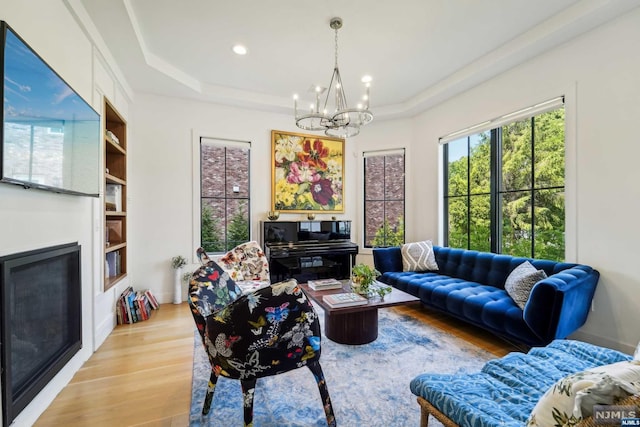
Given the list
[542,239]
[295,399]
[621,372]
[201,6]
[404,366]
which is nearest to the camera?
[621,372]

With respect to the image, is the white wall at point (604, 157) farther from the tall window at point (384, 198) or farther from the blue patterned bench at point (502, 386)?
the tall window at point (384, 198)

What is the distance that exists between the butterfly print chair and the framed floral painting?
3001 mm

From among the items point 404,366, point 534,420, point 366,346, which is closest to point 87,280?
point 366,346

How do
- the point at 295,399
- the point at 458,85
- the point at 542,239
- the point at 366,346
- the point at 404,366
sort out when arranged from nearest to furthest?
the point at 295,399
the point at 404,366
the point at 366,346
the point at 542,239
the point at 458,85

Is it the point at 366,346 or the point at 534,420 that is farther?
the point at 366,346

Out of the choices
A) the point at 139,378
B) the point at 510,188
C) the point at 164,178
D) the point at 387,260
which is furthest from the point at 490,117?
the point at 139,378

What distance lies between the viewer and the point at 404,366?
88.6 inches

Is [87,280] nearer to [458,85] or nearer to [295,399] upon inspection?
[295,399]

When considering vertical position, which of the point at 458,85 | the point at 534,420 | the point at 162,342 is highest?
the point at 458,85

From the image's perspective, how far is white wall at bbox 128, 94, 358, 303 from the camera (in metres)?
3.79

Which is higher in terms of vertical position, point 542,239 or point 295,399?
point 542,239

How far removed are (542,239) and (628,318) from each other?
1.00 metres

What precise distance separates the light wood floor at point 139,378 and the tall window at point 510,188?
1276 mm
